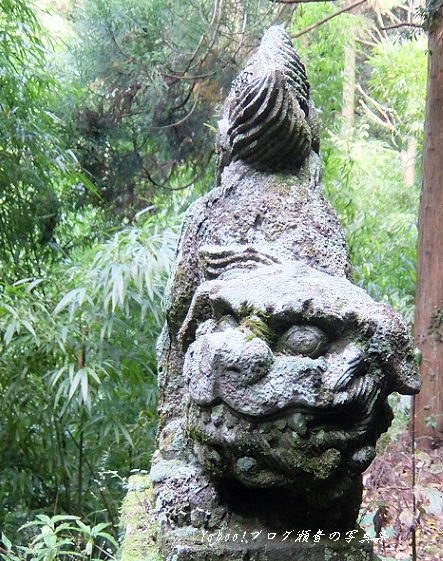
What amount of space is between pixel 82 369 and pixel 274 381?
159 centimetres

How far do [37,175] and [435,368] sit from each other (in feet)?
6.99

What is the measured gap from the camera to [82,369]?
8.03ft

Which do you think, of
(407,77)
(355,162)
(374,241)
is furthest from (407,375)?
(407,77)

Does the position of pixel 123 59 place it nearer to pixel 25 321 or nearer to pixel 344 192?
pixel 344 192

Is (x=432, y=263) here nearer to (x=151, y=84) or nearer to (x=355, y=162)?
(x=355, y=162)

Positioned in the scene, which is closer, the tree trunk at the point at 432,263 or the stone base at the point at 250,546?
the stone base at the point at 250,546

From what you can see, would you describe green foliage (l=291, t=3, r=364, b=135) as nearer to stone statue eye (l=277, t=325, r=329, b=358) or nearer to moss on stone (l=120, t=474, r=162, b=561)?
moss on stone (l=120, t=474, r=162, b=561)

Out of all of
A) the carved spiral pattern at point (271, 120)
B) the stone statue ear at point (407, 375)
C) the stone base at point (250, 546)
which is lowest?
the stone base at point (250, 546)

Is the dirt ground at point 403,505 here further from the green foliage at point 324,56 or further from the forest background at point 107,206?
the green foliage at point 324,56

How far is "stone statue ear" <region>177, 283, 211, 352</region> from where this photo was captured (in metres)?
1.24

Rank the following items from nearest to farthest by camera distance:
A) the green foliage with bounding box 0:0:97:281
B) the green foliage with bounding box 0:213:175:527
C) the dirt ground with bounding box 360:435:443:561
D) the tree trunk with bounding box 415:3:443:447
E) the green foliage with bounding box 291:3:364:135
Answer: the dirt ground with bounding box 360:435:443:561 < the green foliage with bounding box 0:213:175:527 < the green foliage with bounding box 0:0:97:281 < the tree trunk with bounding box 415:3:443:447 < the green foliage with bounding box 291:3:364:135

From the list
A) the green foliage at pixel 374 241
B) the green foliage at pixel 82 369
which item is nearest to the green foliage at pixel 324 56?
the green foliage at pixel 374 241

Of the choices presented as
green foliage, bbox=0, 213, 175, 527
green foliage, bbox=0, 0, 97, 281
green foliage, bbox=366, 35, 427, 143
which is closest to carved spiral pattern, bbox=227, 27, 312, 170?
green foliage, bbox=0, 213, 175, 527

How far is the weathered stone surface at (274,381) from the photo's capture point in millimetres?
1004
